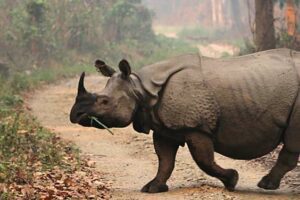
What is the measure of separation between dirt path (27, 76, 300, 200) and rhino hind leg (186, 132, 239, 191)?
16 cm

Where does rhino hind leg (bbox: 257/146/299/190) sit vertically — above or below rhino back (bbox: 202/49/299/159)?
below

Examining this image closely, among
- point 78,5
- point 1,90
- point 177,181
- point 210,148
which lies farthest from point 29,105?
point 78,5

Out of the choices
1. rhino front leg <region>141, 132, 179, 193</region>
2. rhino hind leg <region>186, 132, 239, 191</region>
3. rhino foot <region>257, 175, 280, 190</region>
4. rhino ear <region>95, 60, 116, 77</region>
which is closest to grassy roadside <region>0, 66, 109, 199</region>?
rhino front leg <region>141, 132, 179, 193</region>

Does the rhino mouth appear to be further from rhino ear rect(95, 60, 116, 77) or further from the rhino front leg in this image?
the rhino front leg

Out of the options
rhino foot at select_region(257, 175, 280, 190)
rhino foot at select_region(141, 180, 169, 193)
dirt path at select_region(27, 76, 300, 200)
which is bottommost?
dirt path at select_region(27, 76, 300, 200)

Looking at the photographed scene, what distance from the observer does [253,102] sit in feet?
23.6

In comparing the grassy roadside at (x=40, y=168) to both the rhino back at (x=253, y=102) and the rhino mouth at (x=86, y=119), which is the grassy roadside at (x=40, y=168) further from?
the rhino back at (x=253, y=102)

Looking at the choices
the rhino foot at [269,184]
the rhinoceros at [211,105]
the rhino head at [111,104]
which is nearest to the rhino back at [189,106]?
the rhinoceros at [211,105]

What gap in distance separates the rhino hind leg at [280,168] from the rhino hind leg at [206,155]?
0.45 meters

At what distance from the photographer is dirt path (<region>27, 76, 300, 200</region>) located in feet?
24.5

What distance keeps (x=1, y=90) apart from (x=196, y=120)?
10.3 metres

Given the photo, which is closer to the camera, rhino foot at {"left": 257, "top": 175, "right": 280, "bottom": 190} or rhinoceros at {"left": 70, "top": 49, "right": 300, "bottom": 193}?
rhinoceros at {"left": 70, "top": 49, "right": 300, "bottom": 193}

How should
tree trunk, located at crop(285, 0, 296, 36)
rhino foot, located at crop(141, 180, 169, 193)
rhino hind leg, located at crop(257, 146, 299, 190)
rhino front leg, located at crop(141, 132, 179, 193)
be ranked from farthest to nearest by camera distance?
tree trunk, located at crop(285, 0, 296, 36)
rhino front leg, located at crop(141, 132, 179, 193)
rhino foot, located at crop(141, 180, 169, 193)
rhino hind leg, located at crop(257, 146, 299, 190)

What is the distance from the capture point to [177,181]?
8.57m
